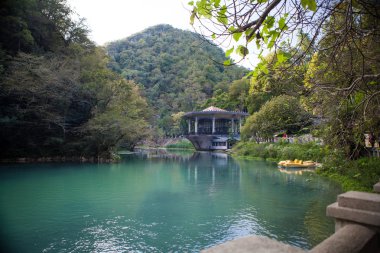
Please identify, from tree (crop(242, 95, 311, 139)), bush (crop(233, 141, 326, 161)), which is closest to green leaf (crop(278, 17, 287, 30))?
tree (crop(242, 95, 311, 139))

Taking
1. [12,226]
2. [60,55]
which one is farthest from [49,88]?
[12,226]

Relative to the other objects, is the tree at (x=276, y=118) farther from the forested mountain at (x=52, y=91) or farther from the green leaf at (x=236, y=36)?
the forested mountain at (x=52, y=91)

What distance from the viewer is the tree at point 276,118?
12156mm

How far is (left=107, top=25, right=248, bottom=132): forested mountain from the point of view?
49938 millimetres

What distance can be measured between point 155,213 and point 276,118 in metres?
9.01

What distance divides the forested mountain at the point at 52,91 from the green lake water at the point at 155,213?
7.43 m

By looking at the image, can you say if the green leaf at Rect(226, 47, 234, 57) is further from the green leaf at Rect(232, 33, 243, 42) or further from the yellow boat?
the yellow boat

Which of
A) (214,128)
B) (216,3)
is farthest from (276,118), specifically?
(214,128)

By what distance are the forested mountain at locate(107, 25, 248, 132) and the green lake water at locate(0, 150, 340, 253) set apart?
35.8 meters

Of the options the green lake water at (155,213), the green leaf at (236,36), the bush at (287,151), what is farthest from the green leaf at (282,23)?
the bush at (287,151)

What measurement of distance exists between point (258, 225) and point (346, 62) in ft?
11.8

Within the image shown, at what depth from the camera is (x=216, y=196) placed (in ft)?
30.5

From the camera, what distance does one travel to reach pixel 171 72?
56375mm

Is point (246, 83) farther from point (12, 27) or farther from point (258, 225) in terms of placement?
point (258, 225)
